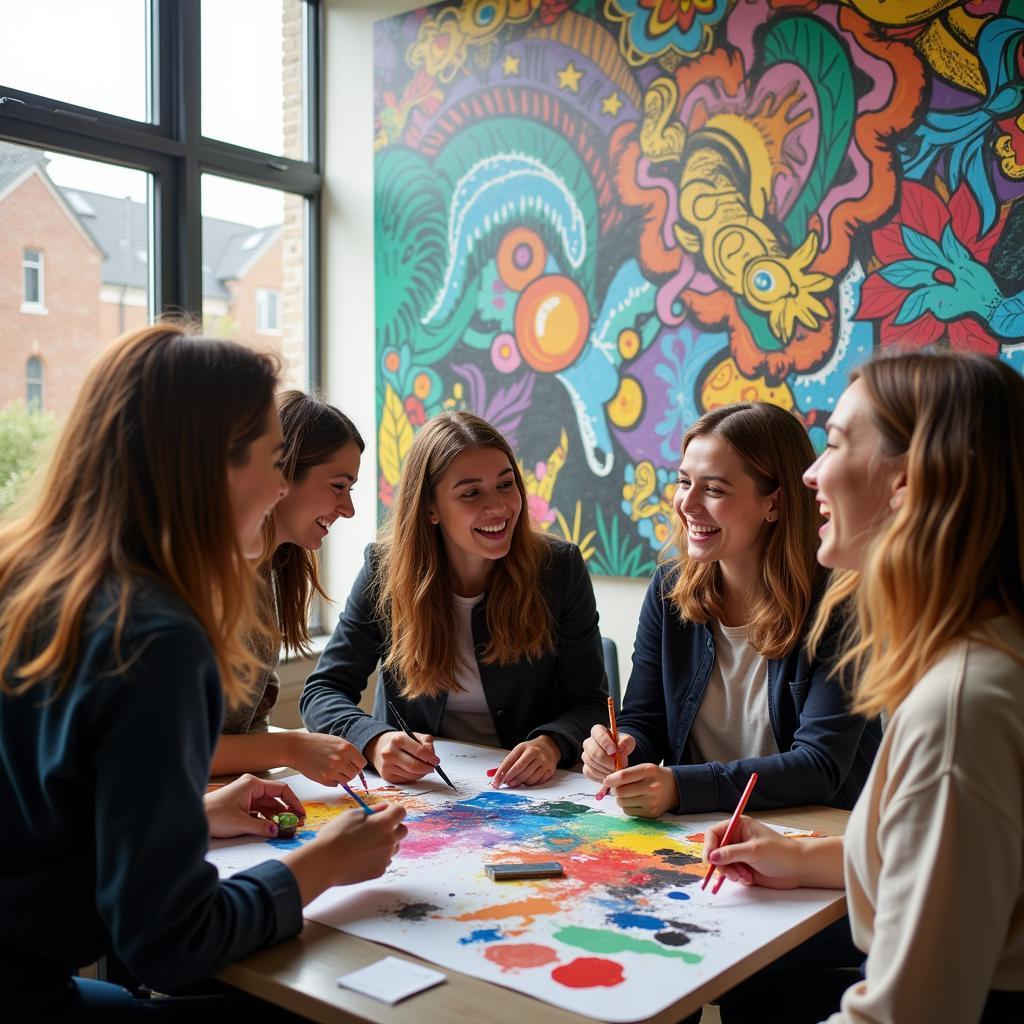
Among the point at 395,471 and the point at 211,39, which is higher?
the point at 211,39

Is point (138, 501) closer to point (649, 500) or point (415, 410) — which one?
point (649, 500)

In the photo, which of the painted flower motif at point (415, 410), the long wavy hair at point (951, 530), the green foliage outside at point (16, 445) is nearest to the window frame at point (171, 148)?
the green foliage outside at point (16, 445)

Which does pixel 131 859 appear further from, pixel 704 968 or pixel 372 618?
pixel 372 618

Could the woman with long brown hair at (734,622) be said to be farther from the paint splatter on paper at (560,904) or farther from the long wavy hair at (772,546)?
the paint splatter on paper at (560,904)

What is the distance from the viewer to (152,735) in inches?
42.6

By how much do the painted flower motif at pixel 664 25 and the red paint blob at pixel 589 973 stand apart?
2742 millimetres

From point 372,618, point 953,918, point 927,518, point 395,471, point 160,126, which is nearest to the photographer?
point 953,918

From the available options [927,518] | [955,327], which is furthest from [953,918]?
[955,327]

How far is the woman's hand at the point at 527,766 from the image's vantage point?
187cm

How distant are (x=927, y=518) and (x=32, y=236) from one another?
2921 mm

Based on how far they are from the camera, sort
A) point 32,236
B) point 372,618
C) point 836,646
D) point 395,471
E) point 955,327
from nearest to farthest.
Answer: point 836,646, point 372,618, point 955,327, point 32,236, point 395,471

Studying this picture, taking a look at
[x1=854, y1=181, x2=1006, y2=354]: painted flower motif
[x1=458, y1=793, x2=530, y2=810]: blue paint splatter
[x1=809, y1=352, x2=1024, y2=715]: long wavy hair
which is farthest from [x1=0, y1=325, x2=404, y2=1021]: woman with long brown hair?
[x1=854, y1=181, x2=1006, y2=354]: painted flower motif

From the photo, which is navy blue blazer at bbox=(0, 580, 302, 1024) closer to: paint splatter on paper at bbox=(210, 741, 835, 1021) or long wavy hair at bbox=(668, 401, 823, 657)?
paint splatter on paper at bbox=(210, 741, 835, 1021)

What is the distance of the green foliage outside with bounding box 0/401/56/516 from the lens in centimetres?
321
